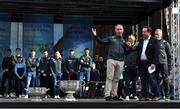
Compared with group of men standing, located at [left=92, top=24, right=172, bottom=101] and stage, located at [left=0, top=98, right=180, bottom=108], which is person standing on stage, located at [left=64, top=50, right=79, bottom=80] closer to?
group of men standing, located at [left=92, top=24, right=172, bottom=101]

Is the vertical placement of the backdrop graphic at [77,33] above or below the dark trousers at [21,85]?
above

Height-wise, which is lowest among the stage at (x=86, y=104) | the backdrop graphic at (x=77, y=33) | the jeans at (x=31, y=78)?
the stage at (x=86, y=104)

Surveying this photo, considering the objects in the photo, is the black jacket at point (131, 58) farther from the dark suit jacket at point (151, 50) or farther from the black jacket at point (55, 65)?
the black jacket at point (55, 65)

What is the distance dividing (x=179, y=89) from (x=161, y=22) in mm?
4395

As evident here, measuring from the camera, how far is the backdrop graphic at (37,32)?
53.6ft

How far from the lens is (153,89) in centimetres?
1001

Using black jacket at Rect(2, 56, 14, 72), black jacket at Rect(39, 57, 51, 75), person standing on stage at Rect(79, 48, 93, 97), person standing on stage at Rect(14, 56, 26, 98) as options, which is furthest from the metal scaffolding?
black jacket at Rect(2, 56, 14, 72)

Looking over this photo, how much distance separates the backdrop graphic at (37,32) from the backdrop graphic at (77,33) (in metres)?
0.57

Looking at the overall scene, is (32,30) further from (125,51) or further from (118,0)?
(125,51)

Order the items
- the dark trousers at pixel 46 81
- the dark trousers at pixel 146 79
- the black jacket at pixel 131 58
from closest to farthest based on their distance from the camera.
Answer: the dark trousers at pixel 146 79 < the black jacket at pixel 131 58 < the dark trousers at pixel 46 81

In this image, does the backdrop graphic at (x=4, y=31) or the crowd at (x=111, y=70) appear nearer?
the crowd at (x=111, y=70)

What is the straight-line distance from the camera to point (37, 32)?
16422mm

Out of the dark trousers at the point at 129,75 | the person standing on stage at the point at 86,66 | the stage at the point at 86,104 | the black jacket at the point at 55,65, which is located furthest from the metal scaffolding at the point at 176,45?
the stage at the point at 86,104

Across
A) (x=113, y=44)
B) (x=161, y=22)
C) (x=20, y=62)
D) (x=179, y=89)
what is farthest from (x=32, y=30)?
(x=113, y=44)
